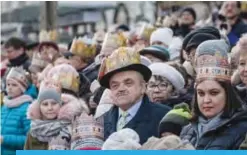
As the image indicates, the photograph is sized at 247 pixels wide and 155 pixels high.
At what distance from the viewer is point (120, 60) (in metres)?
6.94

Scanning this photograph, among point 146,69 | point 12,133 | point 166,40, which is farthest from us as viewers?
point 166,40

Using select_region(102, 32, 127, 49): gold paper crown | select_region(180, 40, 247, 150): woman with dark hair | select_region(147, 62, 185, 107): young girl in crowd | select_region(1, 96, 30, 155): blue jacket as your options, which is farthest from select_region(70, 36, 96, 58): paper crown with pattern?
select_region(180, 40, 247, 150): woman with dark hair

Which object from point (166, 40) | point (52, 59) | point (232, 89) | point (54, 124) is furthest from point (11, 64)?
point (232, 89)

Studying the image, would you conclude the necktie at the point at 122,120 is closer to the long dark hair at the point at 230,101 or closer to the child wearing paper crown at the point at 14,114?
the long dark hair at the point at 230,101

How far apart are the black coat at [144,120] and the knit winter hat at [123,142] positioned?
70 centimetres

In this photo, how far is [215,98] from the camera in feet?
20.6

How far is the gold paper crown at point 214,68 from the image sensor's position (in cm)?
638

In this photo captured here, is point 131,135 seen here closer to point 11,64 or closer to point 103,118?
point 103,118

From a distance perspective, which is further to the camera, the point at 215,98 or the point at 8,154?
the point at 8,154

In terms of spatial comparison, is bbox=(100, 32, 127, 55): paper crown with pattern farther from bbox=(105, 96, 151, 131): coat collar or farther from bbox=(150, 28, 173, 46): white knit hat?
bbox=(105, 96, 151, 131): coat collar

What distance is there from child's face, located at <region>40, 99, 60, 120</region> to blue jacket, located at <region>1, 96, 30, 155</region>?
111 cm

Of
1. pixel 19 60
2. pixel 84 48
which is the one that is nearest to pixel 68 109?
pixel 84 48

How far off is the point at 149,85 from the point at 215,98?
1.47 m

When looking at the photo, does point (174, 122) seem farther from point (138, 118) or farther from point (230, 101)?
point (230, 101)
